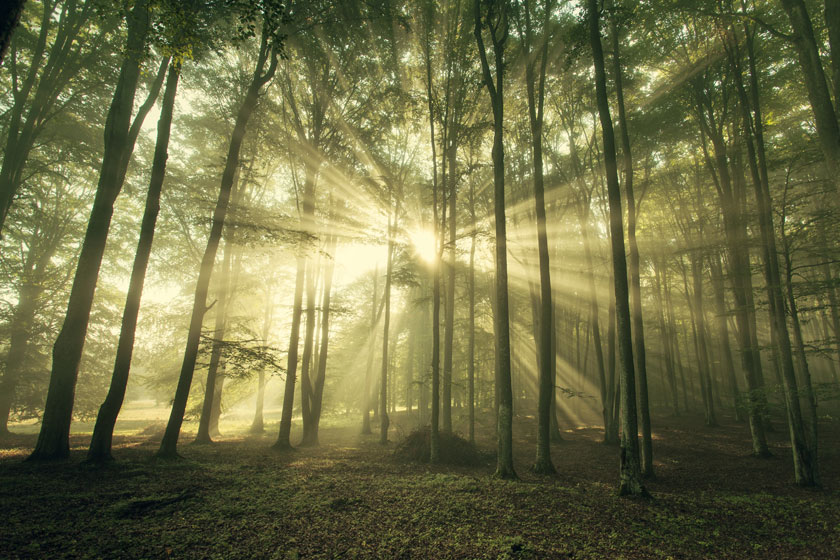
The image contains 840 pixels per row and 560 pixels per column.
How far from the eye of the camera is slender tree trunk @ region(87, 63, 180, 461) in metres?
7.13

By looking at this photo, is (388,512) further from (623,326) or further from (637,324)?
(637,324)

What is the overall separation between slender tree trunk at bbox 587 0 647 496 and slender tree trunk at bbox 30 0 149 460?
30.4 feet

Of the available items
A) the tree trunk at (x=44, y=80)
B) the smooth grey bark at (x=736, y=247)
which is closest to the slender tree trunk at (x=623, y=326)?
the smooth grey bark at (x=736, y=247)

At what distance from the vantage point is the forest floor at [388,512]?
13.3 feet

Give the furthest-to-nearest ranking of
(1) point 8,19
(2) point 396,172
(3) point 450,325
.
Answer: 1. (2) point 396,172
2. (3) point 450,325
3. (1) point 8,19

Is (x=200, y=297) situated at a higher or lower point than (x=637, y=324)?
higher

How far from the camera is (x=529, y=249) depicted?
54.4 ft

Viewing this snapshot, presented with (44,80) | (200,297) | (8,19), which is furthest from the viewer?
(44,80)

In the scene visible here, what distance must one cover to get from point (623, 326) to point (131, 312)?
1069cm

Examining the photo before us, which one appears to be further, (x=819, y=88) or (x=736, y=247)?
(x=736, y=247)

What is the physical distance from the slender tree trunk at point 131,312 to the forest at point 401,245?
6 cm

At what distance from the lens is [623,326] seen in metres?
6.70

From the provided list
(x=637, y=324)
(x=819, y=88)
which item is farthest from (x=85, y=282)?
(x=819, y=88)

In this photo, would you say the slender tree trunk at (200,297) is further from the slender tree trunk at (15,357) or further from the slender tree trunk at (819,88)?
the slender tree trunk at (819,88)
